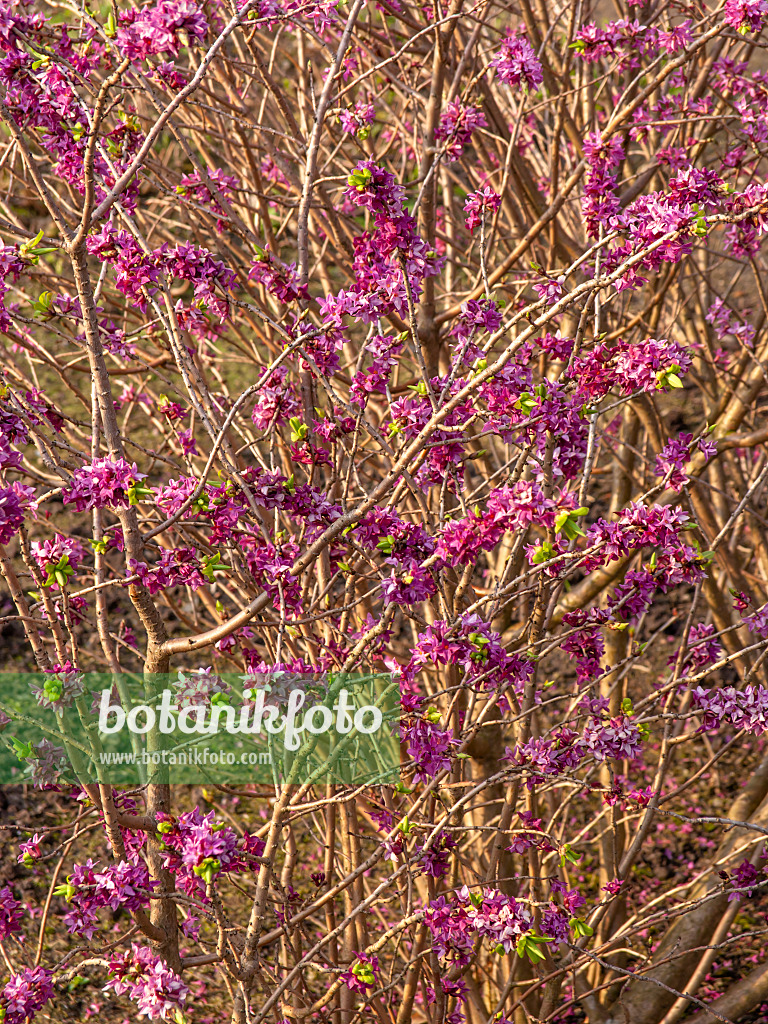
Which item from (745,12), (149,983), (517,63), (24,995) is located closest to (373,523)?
(149,983)

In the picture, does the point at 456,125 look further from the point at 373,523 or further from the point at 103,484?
the point at 103,484

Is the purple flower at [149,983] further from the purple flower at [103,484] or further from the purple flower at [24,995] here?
the purple flower at [103,484]

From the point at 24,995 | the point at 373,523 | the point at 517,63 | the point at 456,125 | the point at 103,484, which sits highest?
the point at 517,63

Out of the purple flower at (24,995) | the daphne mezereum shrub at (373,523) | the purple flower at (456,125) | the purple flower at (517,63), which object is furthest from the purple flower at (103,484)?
the purple flower at (517,63)

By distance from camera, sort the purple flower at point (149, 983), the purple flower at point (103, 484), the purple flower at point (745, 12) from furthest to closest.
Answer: the purple flower at point (745, 12) → the purple flower at point (149, 983) → the purple flower at point (103, 484)

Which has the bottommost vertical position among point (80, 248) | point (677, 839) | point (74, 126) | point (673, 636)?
point (677, 839)

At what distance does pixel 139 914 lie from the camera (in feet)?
7.14

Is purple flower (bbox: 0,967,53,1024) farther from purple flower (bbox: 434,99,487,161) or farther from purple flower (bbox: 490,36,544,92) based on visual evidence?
purple flower (bbox: 490,36,544,92)

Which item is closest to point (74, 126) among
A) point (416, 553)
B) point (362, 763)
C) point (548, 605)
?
point (416, 553)

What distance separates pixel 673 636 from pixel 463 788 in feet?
12.1

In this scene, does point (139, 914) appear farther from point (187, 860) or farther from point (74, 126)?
point (74, 126)

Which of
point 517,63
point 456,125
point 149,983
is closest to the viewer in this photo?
point 149,983

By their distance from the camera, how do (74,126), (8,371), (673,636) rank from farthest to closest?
(673,636)
(8,371)
(74,126)

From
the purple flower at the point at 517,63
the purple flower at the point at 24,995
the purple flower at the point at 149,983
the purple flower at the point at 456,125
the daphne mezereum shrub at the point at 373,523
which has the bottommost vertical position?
the purple flower at the point at 24,995
